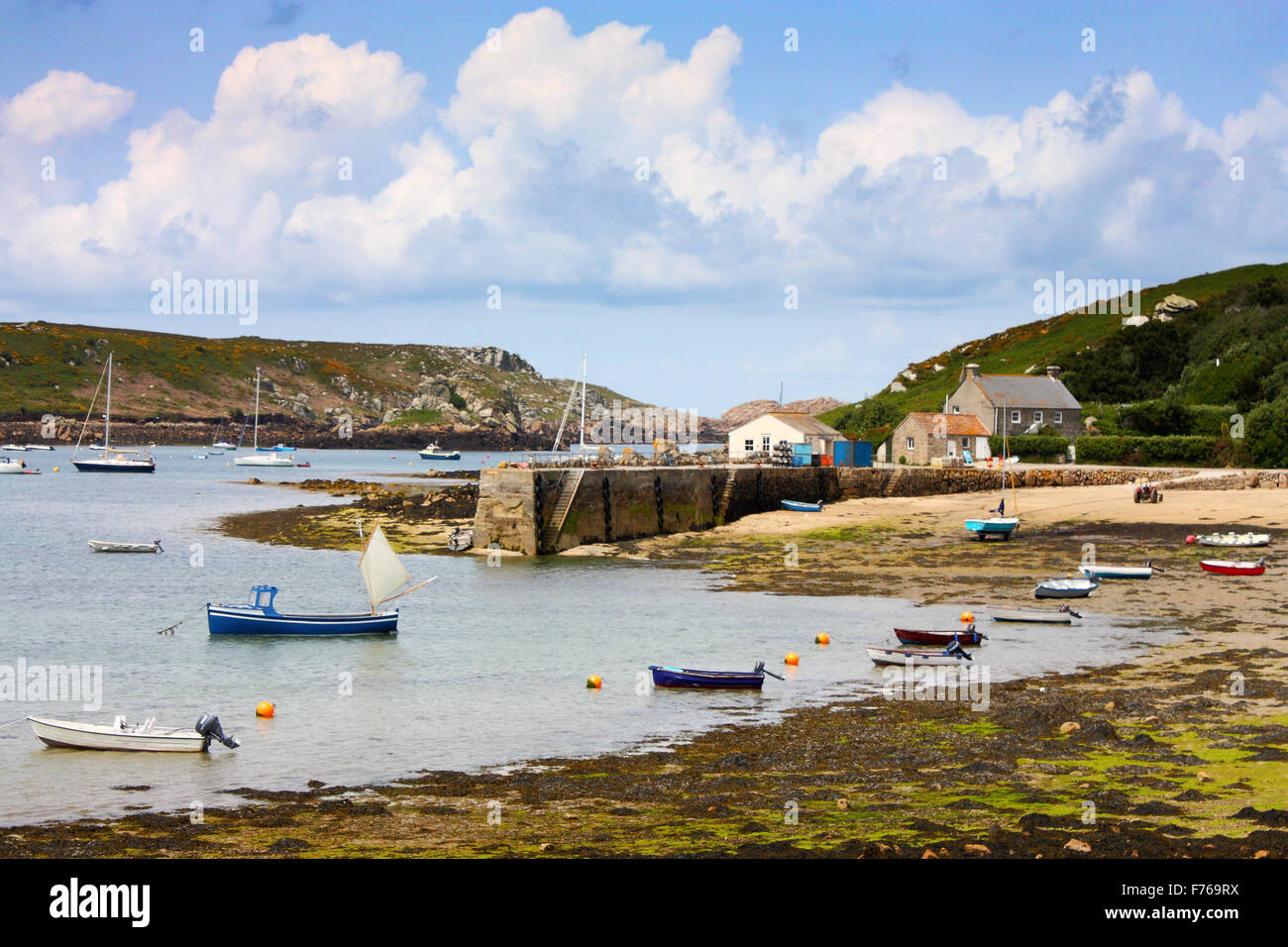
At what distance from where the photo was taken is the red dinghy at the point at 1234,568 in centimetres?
4028

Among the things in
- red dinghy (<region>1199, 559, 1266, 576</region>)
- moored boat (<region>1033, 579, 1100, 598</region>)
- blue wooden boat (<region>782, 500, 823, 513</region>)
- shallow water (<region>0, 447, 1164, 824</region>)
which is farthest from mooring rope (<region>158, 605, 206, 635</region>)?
red dinghy (<region>1199, 559, 1266, 576</region>)

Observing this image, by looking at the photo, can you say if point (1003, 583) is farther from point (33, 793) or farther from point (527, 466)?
point (33, 793)

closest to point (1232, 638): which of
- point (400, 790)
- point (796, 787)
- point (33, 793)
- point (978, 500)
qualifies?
point (796, 787)

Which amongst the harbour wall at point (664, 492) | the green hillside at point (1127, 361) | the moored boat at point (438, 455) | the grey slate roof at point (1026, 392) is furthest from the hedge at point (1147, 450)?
the moored boat at point (438, 455)

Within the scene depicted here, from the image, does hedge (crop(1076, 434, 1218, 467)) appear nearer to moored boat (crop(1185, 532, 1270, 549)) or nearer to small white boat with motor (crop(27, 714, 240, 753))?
moored boat (crop(1185, 532, 1270, 549))

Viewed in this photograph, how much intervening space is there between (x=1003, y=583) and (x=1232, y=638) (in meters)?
12.2

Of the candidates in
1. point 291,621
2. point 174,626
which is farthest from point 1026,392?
point 174,626

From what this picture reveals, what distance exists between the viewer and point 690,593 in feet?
135

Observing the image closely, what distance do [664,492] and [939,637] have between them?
96.7ft

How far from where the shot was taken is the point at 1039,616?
1323 inches

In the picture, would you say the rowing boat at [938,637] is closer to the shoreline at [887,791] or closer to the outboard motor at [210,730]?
the shoreline at [887,791]

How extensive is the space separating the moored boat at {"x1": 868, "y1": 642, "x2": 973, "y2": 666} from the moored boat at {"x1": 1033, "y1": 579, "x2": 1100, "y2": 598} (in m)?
11.4

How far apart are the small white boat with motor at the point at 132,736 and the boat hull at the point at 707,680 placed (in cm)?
973

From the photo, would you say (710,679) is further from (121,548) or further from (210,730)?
(121,548)
